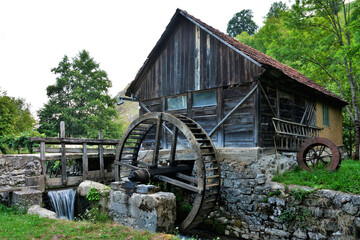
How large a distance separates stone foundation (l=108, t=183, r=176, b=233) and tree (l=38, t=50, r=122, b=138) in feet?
44.2

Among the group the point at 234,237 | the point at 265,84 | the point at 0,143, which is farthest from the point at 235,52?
the point at 0,143

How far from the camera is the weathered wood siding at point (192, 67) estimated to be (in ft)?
27.0

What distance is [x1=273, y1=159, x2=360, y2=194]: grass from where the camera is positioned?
6.04 metres

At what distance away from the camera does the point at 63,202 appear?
8.36 metres

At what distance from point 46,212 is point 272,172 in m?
6.06

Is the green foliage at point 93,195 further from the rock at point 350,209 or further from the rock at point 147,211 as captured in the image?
the rock at point 350,209

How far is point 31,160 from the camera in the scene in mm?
8102

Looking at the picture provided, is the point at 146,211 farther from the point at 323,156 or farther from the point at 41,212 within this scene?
the point at 323,156

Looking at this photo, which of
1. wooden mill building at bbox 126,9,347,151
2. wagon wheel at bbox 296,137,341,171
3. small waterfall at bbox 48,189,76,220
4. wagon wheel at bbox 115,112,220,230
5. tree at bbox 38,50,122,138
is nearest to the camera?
wagon wheel at bbox 115,112,220,230

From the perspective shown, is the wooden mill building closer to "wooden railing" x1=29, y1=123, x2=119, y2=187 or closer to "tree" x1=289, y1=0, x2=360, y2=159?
"wooden railing" x1=29, y1=123, x2=119, y2=187

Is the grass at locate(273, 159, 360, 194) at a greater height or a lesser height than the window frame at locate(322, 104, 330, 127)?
lesser

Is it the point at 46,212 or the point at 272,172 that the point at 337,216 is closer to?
the point at 272,172

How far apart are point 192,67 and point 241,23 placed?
984 inches

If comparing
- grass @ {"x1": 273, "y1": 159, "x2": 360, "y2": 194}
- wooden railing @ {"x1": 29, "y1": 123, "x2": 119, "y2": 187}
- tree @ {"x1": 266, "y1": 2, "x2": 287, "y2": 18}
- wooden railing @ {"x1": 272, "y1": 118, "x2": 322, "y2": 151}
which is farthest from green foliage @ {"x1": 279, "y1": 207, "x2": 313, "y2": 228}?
tree @ {"x1": 266, "y1": 2, "x2": 287, "y2": 18}
